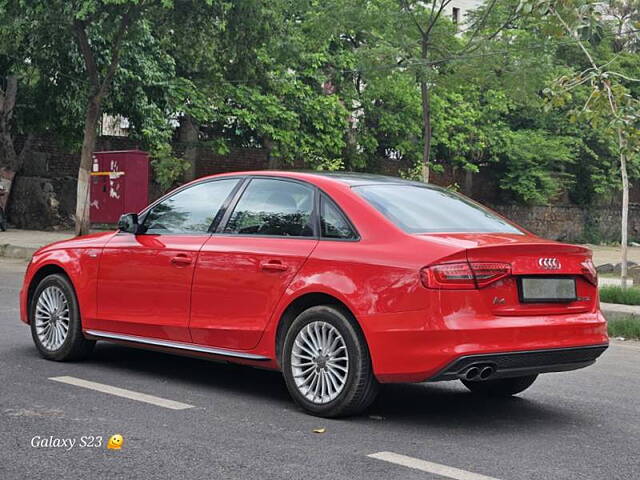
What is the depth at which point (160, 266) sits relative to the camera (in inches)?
300

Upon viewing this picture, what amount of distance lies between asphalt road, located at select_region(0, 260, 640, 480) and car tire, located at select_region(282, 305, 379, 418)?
0.40 feet

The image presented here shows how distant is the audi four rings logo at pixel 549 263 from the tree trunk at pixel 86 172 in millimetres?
17405

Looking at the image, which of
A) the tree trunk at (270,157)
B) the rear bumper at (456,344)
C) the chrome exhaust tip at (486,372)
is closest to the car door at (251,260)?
the rear bumper at (456,344)

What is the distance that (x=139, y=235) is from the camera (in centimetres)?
802

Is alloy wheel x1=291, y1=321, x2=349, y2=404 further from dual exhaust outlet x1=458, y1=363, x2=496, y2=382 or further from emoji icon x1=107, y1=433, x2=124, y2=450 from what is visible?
emoji icon x1=107, y1=433, x2=124, y2=450

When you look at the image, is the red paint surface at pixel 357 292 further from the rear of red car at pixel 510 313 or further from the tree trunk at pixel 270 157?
the tree trunk at pixel 270 157

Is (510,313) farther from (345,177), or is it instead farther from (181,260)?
(181,260)

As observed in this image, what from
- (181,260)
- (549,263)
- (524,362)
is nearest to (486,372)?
(524,362)

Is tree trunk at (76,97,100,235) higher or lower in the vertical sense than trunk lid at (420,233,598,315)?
higher

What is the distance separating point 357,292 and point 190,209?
194 centimetres

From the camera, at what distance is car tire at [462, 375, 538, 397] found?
7.43 metres

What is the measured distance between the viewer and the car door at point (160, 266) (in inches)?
295

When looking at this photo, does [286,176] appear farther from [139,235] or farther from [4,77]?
[4,77]

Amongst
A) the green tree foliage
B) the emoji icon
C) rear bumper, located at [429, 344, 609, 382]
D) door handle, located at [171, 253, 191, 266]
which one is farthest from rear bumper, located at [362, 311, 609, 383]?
the green tree foliage
